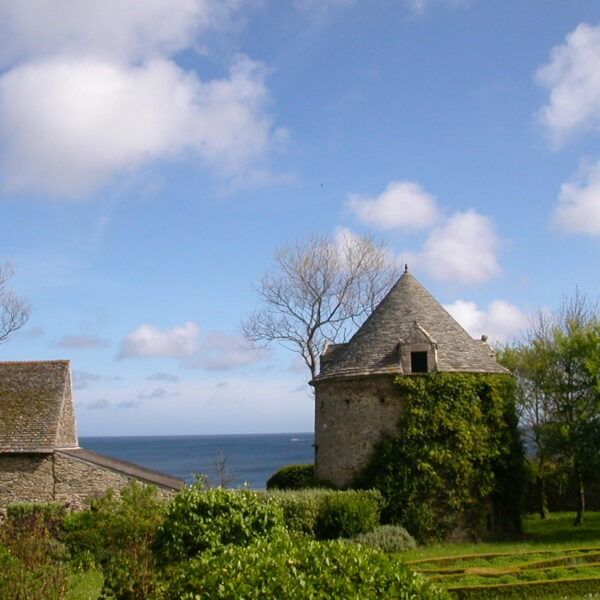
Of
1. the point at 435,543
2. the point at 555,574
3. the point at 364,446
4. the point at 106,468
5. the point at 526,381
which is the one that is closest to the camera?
the point at 555,574

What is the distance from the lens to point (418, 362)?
2425 cm

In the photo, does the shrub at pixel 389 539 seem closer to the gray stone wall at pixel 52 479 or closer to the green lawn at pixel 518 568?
the green lawn at pixel 518 568

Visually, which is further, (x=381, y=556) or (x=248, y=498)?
(x=248, y=498)

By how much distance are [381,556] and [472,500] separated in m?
17.0

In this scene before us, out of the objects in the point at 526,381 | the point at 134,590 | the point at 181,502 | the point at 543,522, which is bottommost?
the point at 543,522

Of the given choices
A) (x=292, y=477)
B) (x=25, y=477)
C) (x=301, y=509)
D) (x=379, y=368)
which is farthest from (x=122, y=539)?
(x=292, y=477)

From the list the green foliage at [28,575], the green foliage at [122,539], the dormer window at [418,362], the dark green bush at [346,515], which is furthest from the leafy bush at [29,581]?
the dormer window at [418,362]

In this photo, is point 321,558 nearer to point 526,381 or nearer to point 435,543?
point 435,543

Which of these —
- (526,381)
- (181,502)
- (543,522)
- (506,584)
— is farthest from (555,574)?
(526,381)

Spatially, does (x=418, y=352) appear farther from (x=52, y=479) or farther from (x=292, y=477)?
(x=52, y=479)

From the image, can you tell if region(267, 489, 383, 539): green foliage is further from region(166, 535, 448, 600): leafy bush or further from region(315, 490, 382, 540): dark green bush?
region(166, 535, 448, 600): leafy bush

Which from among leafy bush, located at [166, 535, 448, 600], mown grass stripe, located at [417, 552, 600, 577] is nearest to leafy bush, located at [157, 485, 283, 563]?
mown grass stripe, located at [417, 552, 600, 577]

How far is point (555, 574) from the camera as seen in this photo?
1512cm

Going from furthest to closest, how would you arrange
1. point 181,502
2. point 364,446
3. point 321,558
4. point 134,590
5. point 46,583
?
point 364,446, point 181,502, point 134,590, point 46,583, point 321,558
